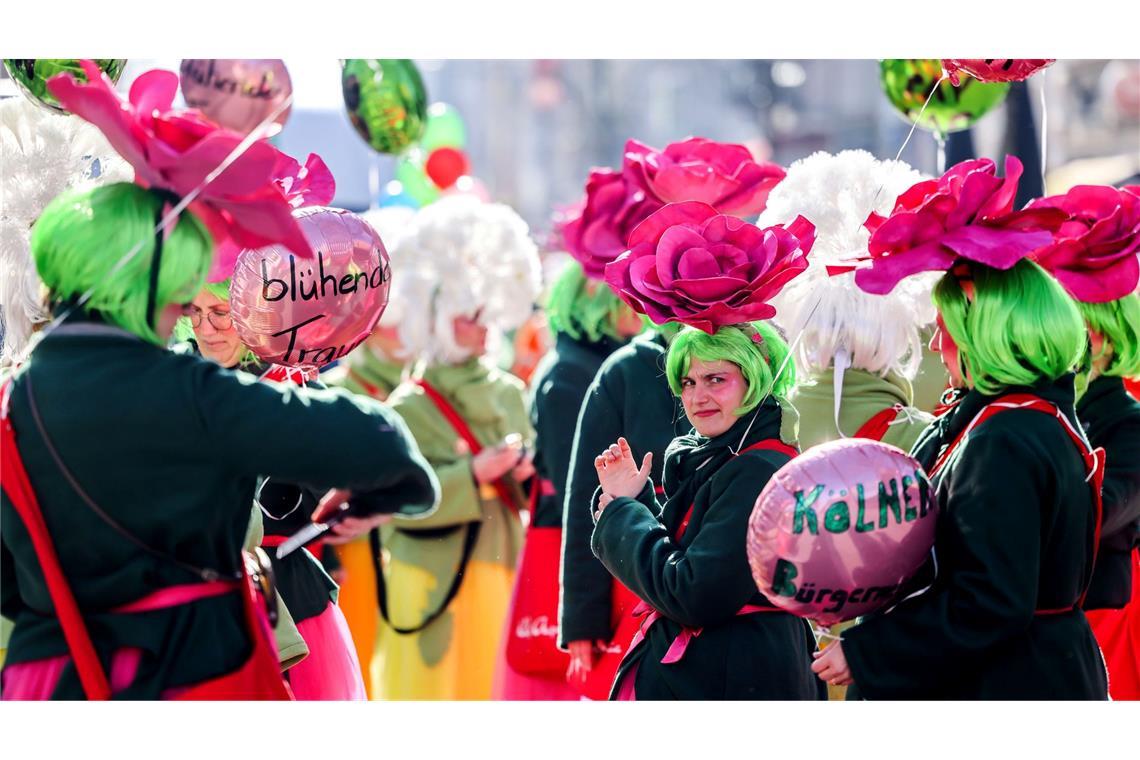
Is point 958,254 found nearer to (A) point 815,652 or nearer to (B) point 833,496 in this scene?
(B) point 833,496

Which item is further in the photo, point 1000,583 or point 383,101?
point 383,101

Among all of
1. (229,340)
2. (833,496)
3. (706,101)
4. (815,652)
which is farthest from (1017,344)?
(706,101)

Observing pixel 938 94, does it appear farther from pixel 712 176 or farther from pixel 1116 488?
pixel 1116 488

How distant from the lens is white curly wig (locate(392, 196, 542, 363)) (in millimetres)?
5262

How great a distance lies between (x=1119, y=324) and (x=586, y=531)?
1404mm

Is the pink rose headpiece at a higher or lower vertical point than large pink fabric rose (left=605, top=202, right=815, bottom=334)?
higher

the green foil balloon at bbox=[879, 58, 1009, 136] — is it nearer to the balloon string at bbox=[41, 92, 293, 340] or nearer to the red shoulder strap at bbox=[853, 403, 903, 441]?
the red shoulder strap at bbox=[853, 403, 903, 441]

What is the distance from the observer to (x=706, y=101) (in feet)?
97.0

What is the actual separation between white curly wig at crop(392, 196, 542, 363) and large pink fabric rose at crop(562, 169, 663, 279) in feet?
4.29

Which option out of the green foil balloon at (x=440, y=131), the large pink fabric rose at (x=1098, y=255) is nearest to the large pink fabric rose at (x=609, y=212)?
the large pink fabric rose at (x=1098, y=255)

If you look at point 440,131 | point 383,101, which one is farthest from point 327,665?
point 440,131

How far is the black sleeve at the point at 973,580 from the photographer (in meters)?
2.42

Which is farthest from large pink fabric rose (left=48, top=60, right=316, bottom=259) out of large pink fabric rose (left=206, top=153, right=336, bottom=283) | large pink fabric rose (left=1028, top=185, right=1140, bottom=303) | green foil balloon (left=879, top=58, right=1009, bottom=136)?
green foil balloon (left=879, top=58, right=1009, bottom=136)

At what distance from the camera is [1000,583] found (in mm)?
2412
